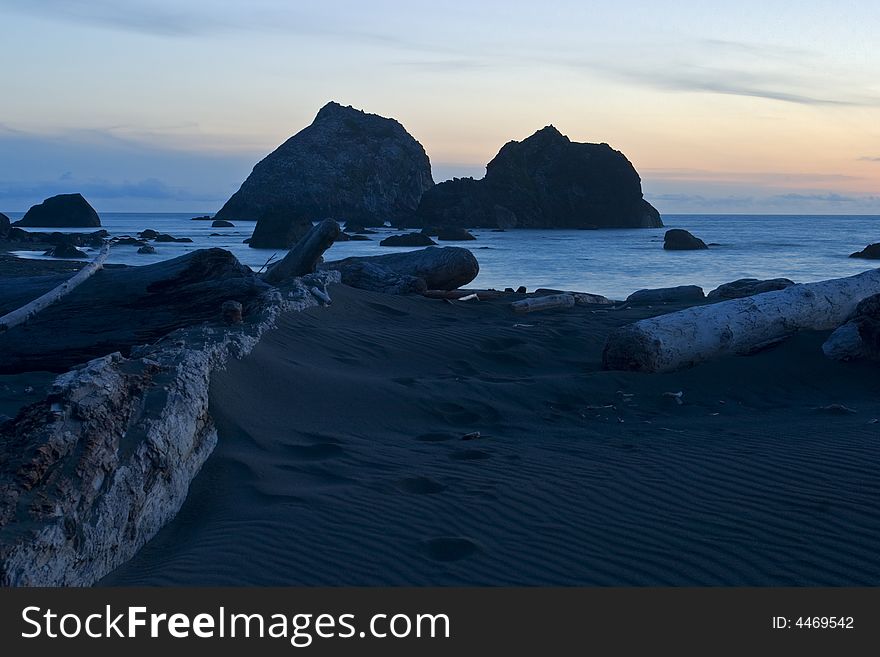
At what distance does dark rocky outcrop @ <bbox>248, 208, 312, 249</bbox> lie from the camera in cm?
4300

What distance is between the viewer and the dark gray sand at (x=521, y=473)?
4109 millimetres

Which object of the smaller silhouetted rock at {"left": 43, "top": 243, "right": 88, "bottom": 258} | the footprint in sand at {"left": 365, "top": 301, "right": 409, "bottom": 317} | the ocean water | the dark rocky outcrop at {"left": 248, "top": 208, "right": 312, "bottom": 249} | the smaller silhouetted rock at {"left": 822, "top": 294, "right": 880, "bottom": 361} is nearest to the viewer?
the smaller silhouetted rock at {"left": 822, "top": 294, "right": 880, "bottom": 361}

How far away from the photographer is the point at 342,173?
399ft

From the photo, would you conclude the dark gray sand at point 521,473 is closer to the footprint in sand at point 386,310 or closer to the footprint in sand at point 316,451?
the footprint in sand at point 316,451

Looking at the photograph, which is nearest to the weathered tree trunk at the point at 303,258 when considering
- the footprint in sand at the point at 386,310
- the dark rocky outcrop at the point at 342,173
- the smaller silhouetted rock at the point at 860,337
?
the footprint in sand at the point at 386,310

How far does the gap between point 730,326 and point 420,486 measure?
193 inches

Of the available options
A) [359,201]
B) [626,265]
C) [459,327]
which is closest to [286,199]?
[359,201]

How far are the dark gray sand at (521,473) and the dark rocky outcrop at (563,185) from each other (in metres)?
83.1

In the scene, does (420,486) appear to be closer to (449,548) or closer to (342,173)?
(449,548)

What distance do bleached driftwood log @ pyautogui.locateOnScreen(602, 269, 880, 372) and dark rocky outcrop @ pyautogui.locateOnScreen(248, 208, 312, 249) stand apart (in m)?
35.0

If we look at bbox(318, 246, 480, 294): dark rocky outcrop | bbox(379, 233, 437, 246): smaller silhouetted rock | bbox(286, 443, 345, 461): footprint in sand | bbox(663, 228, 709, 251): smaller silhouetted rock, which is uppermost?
bbox(663, 228, 709, 251): smaller silhouetted rock

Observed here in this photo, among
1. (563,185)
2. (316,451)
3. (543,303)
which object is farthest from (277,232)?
(563,185)

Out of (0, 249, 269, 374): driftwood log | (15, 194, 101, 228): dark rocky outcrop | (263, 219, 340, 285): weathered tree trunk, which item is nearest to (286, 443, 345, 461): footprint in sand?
(0, 249, 269, 374): driftwood log

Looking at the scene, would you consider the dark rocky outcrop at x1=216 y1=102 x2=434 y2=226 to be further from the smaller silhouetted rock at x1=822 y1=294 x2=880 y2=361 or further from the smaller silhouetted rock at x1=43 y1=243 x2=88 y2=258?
the smaller silhouetted rock at x1=822 y1=294 x2=880 y2=361
